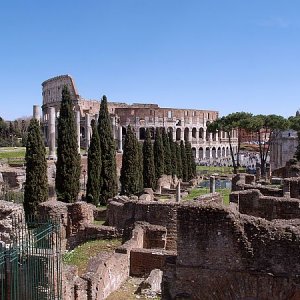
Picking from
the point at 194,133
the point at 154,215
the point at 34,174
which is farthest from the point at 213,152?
the point at 154,215

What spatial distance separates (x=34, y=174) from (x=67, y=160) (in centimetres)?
341

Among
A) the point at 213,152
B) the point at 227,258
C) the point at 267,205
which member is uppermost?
the point at 213,152

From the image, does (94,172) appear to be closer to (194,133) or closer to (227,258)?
(227,258)

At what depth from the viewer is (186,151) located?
53062 millimetres

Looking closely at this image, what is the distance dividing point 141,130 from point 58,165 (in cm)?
7041

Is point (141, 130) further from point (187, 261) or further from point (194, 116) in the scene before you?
point (187, 261)

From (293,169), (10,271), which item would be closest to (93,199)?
(293,169)

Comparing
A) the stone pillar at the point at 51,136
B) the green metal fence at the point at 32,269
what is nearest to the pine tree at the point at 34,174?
the green metal fence at the point at 32,269

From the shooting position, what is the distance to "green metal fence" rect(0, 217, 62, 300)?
844 cm

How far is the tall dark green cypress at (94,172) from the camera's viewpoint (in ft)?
91.4

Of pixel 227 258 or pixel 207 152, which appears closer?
pixel 227 258

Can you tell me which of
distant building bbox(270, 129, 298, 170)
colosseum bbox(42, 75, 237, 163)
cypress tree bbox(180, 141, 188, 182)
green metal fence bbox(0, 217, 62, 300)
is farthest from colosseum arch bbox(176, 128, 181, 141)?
green metal fence bbox(0, 217, 62, 300)

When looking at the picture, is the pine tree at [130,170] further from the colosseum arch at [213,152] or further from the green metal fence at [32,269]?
the colosseum arch at [213,152]

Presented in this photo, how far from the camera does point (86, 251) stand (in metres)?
15.2
